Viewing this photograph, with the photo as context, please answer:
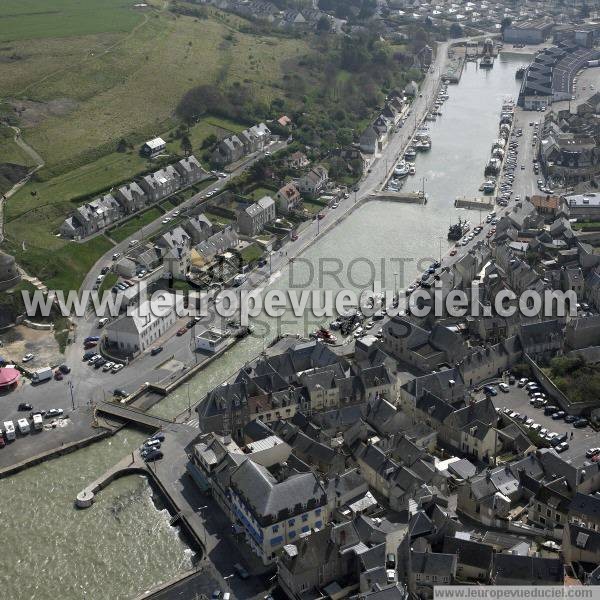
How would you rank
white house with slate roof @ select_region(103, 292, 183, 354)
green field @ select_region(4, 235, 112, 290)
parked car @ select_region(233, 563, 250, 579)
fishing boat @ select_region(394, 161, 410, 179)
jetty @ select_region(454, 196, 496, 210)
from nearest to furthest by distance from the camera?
parked car @ select_region(233, 563, 250, 579)
white house with slate roof @ select_region(103, 292, 183, 354)
green field @ select_region(4, 235, 112, 290)
jetty @ select_region(454, 196, 496, 210)
fishing boat @ select_region(394, 161, 410, 179)

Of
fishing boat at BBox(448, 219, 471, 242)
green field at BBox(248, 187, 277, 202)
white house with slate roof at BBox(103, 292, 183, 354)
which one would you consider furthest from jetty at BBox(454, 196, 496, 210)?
white house with slate roof at BBox(103, 292, 183, 354)

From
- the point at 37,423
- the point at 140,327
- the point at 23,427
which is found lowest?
the point at 23,427

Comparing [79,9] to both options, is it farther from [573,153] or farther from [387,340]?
[387,340]

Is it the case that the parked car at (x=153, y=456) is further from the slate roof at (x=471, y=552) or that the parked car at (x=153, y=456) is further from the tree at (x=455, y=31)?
the tree at (x=455, y=31)

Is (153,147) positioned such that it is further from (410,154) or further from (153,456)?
(153,456)

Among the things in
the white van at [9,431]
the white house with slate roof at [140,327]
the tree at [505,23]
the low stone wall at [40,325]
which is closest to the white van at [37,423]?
the white van at [9,431]

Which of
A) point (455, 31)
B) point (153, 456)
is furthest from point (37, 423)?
point (455, 31)

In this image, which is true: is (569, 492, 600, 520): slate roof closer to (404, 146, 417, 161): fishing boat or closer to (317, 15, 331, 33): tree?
(404, 146, 417, 161): fishing boat
